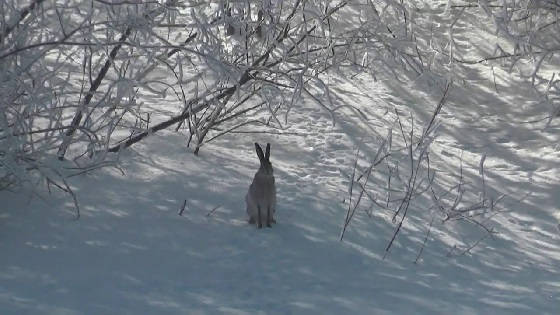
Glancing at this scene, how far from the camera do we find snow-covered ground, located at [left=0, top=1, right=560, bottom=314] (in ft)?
18.4

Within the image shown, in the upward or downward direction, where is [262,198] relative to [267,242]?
upward

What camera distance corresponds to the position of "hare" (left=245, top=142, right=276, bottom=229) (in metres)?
6.61

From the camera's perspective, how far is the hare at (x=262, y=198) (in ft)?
21.7

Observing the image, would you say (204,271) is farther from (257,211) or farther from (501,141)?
(501,141)

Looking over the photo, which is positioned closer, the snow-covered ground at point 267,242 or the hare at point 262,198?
the snow-covered ground at point 267,242

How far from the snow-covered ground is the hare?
4.0 inches

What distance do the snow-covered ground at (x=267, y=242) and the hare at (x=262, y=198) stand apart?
0.33 feet

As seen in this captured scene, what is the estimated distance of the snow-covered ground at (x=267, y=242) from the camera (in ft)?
18.4

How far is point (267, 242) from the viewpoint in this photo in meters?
6.54

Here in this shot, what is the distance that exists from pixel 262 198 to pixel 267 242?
0.31 meters

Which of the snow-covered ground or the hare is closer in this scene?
the snow-covered ground

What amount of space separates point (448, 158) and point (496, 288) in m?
2.75

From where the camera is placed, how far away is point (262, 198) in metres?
6.59

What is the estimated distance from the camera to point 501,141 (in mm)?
9328
